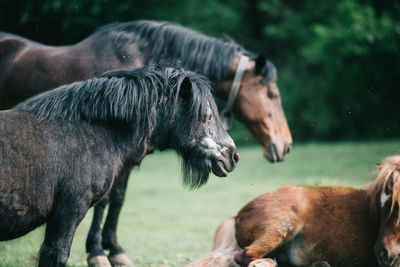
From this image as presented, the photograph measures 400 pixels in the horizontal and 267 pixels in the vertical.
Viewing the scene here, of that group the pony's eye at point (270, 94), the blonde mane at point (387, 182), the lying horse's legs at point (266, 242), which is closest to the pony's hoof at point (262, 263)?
the lying horse's legs at point (266, 242)

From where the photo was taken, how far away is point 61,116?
3.44 m

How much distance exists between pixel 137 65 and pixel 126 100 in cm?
194

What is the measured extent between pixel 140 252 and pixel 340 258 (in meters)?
3.20

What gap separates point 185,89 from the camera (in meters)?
3.75

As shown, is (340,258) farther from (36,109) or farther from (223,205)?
(223,205)

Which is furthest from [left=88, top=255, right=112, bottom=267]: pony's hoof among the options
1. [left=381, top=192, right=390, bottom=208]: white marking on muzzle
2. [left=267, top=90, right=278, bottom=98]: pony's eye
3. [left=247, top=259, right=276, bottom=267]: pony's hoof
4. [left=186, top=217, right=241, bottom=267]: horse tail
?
[left=267, top=90, right=278, bottom=98]: pony's eye

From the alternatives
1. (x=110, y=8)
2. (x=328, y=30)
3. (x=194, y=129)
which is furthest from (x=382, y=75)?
(x=194, y=129)

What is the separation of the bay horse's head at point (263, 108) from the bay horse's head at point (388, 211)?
2.24 metres

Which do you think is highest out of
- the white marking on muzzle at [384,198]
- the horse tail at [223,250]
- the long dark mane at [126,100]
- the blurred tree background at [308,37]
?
the long dark mane at [126,100]

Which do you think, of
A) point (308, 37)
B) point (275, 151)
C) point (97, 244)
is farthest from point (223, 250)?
point (308, 37)

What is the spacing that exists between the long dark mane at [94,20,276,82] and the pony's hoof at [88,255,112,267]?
2.42m

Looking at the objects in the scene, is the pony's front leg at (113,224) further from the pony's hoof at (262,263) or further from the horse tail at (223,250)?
the pony's hoof at (262,263)

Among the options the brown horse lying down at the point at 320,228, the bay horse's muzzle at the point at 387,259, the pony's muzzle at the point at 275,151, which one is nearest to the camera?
the bay horse's muzzle at the point at 387,259

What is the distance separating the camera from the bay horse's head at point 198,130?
146 inches
